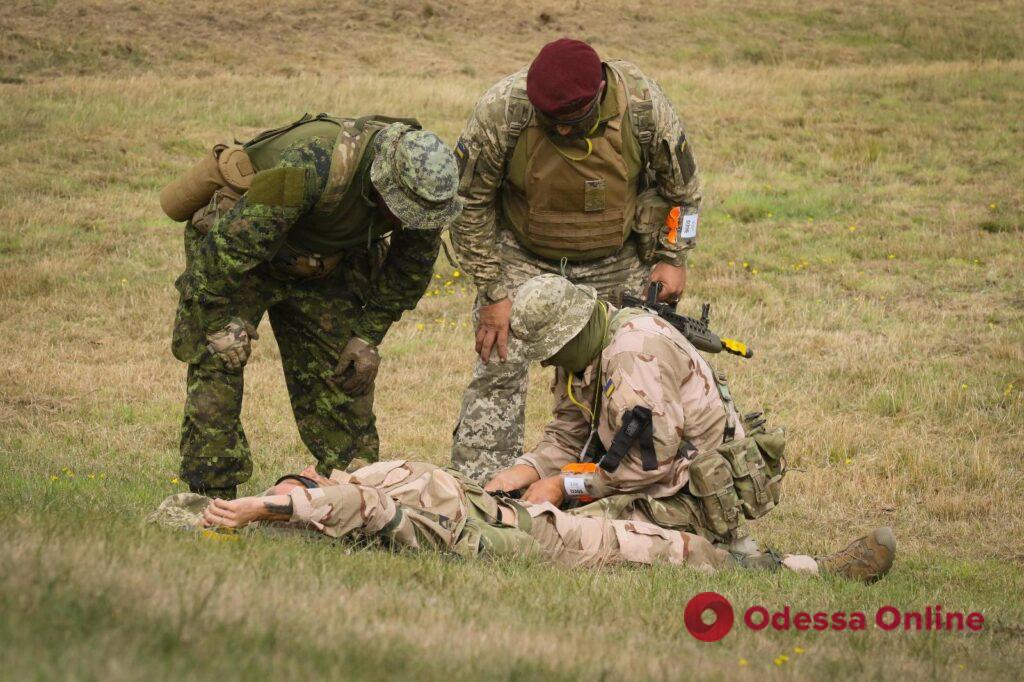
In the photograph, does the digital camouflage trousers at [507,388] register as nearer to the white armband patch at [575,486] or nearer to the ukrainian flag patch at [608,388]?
the white armband patch at [575,486]

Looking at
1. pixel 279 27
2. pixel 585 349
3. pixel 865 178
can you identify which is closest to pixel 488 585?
pixel 585 349

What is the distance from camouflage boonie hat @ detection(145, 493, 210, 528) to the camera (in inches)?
198

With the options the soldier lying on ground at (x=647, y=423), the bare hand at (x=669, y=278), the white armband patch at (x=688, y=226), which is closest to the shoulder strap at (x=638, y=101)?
the white armband patch at (x=688, y=226)

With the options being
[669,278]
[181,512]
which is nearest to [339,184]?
[181,512]

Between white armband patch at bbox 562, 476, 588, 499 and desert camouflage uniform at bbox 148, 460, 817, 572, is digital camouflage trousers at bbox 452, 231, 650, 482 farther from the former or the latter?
desert camouflage uniform at bbox 148, 460, 817, 572

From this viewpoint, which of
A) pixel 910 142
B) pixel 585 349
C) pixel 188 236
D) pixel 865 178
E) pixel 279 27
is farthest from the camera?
pixel 279 27

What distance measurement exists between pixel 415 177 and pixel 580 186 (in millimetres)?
1266

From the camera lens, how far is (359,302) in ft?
22.1

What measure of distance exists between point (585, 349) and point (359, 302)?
1.69 meters

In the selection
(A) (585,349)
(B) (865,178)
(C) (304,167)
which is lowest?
(B) (865,178)

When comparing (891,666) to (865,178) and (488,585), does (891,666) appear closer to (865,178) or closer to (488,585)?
(488,585)

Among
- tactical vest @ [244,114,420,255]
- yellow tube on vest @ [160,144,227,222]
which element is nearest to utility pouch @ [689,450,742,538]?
tactical vest @ [244,114,420,255]

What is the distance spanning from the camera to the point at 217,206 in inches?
247

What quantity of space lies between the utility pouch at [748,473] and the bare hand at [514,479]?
102cm
